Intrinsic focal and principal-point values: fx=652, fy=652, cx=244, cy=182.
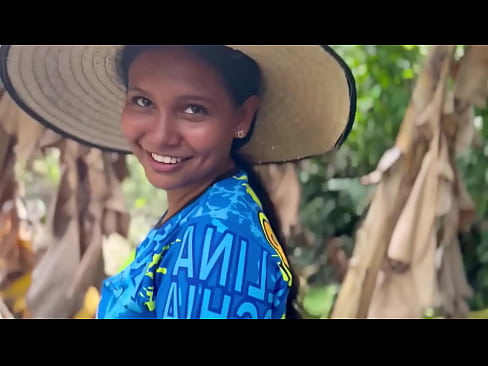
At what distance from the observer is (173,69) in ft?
6.69

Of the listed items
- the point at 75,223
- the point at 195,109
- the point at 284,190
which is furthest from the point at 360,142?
the point at 75,223

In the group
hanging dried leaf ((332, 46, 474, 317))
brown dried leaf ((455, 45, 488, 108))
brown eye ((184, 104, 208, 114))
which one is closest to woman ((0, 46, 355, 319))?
brown eye ((184, 104, 208, 114))

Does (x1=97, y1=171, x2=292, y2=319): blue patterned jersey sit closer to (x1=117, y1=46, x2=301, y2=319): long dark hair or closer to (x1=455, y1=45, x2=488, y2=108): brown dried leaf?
(x1=117, y1=46, x2=301, y2=319): long dark hair

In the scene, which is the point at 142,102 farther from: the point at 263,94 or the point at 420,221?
the point at 420,221

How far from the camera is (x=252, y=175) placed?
83.8 inches

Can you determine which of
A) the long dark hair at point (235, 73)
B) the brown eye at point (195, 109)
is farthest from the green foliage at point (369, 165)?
the brown eye at point (195, 109)

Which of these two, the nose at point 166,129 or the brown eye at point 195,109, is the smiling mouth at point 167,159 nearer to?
the nose at point 166,129

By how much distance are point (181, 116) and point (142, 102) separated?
0.14 meters

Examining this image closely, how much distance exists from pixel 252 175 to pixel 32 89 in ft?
2.54

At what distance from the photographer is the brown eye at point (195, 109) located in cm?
202

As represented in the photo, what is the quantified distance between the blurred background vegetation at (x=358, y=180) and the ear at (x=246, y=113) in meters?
0.23

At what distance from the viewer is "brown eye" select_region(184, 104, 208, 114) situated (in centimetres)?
202
